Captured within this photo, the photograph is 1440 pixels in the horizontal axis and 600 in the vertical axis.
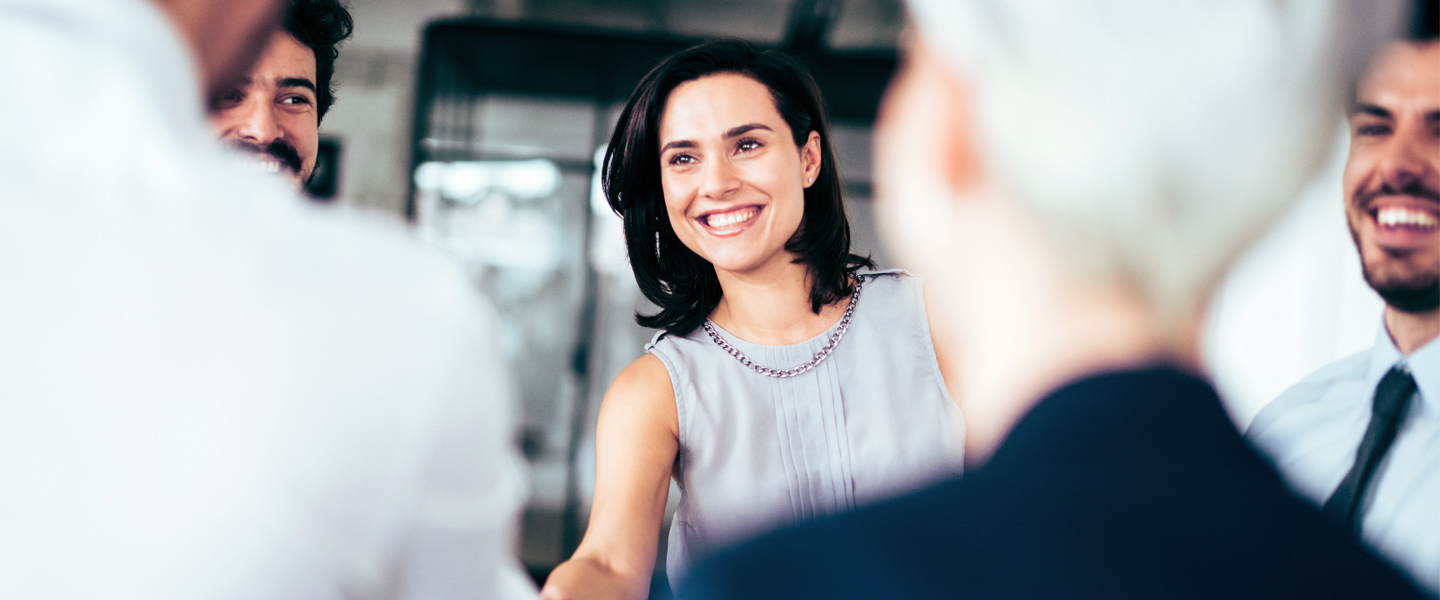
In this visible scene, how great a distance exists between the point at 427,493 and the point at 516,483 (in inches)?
2.5

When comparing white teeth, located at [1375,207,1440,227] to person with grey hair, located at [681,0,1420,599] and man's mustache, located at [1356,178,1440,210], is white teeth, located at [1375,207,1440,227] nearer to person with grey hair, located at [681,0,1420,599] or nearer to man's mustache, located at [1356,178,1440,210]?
man's mustache, located at [1356,178,1440,210]

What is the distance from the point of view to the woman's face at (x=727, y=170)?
1.53m

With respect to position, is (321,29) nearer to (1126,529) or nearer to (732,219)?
(732,219)

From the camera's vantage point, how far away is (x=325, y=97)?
61.8 inches

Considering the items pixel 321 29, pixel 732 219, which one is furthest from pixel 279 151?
pixel 732 219

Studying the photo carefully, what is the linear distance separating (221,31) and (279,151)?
1.01m

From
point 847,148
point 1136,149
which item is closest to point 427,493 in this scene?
point 1136,149

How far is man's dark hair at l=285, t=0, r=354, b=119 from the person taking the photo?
4.84 ft

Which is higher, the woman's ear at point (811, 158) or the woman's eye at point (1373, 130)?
the woman's eye at point (1373, 130)

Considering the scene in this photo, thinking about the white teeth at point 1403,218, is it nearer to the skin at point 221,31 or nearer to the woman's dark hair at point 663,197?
the woman's dark hair at point 663,197

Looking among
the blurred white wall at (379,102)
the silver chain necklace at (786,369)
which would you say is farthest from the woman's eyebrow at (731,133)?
the blurred white wall at (379,102)

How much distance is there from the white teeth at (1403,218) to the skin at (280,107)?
1.72m

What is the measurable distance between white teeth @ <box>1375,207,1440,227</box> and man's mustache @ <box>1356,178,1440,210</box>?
2 centimetres

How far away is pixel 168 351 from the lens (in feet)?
1.40
